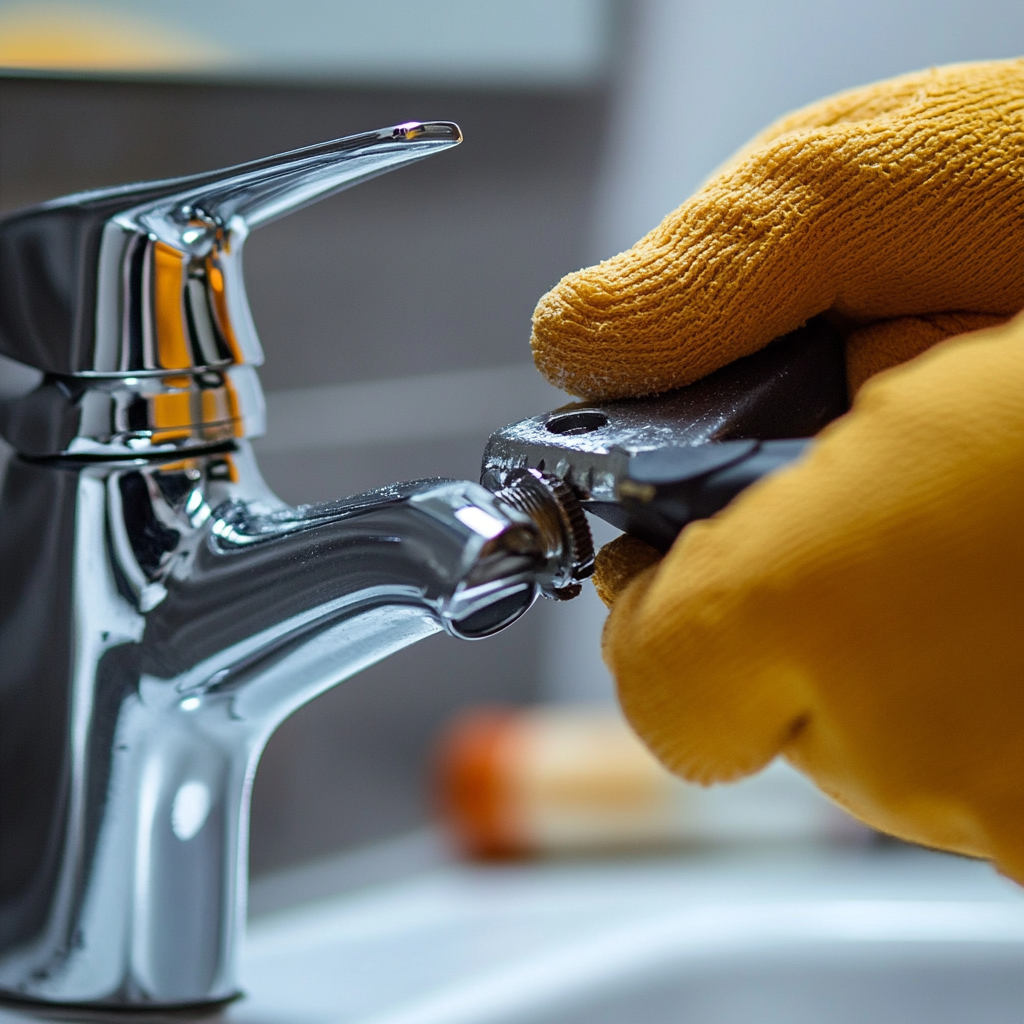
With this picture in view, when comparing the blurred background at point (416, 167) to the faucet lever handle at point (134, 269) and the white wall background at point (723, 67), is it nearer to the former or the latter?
the white wall background at point (723, 67)

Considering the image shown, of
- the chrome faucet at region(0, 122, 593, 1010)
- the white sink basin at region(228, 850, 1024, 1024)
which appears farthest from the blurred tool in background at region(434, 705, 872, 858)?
the chrome faucet at region(0, 122, 593, 1010)

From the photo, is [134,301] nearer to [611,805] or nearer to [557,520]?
[557,520]

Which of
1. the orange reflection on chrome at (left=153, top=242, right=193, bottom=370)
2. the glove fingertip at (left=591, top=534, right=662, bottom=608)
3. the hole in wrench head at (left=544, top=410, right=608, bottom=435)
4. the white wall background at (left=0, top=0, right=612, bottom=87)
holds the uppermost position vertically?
the white wall background at (left=0, top=0, right=612, bottom=87)

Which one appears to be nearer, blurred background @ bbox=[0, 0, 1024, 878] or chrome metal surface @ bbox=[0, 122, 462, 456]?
chrome metal surface @ bbox=[0, 122, 462, 456]

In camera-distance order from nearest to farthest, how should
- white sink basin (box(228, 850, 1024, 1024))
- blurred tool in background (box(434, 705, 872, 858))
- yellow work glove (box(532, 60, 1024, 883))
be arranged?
yellow work glove (box(532, 60, 1024, 883)) < white sink basin (box(228, 850, 1024, 1024)) < blurred tool in background (box(434, 705, 872, 858))

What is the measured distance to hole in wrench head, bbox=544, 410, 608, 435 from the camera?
8.7 inches

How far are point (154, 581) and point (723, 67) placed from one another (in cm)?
40

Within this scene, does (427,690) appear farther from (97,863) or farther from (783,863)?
(97,863)

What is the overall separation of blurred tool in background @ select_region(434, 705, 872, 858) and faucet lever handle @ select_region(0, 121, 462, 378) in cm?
29

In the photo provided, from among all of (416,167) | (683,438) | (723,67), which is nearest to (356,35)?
(416,167)

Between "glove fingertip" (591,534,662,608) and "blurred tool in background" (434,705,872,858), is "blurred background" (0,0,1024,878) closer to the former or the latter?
"blurred tool in background" (434,705,872,858)

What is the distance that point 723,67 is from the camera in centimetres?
57

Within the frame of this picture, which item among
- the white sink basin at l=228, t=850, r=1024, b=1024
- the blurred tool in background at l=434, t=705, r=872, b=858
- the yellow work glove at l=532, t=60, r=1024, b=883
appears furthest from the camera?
the blurred tool in background at l=434, t=705, r=872, b=858

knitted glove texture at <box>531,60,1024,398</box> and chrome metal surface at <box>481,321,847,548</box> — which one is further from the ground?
knitted glove texture at <box>531,60,1024,398</box>
